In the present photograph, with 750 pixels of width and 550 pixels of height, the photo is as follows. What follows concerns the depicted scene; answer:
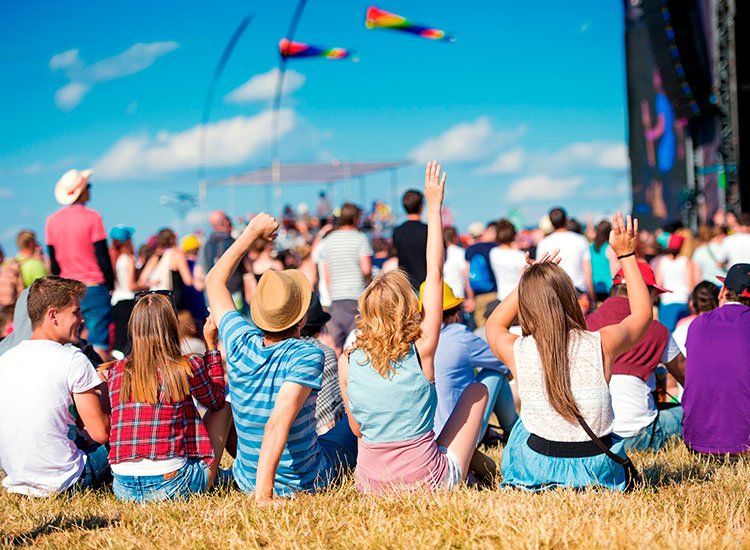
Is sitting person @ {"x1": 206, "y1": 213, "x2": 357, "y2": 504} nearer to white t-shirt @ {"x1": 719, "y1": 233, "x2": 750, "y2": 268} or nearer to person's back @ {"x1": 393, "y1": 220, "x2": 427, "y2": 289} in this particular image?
person's back @ {"x1": 393, "y1": 220, "x2": 427, "y2": 289}

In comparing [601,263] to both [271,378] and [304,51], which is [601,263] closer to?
[271,378]

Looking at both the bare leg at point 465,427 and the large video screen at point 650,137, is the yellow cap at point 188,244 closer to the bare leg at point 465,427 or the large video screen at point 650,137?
the bare leg at point 465,427

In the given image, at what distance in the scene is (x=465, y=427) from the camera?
3939 millimetres

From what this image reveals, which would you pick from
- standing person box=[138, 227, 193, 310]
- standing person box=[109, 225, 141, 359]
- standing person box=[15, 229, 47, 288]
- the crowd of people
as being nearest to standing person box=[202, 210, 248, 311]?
standing person box=[138, 227, 193, 310]

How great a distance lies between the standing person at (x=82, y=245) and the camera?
22.0 ft

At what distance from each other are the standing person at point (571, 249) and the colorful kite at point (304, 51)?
31.0 feet

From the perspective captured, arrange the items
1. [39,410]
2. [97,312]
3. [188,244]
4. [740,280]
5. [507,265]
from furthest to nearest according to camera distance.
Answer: [188,244], [507,265], [97,312], [740,280], [39,410]

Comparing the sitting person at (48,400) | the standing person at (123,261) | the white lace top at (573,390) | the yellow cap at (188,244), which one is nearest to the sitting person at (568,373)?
the white lace top at (573,390)

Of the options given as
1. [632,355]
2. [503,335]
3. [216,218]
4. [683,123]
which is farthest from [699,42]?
[503,335]

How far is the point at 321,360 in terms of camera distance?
143 inches

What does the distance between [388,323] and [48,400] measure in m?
1.80

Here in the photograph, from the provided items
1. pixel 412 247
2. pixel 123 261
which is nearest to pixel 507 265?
pixel 412 247

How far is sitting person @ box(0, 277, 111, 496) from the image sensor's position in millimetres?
4043

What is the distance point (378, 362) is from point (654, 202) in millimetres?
23409
